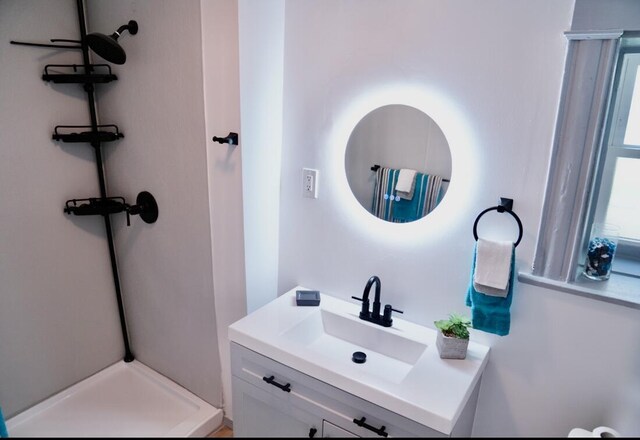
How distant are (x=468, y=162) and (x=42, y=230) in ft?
6.23

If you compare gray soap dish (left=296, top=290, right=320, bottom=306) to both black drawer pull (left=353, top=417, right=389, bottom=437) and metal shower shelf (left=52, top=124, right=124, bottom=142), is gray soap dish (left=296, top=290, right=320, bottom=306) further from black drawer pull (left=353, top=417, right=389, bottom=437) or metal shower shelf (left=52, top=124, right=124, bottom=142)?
metal shower shelf (left=52, top=124, right=124, bottom=142)

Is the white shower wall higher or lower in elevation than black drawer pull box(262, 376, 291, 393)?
higher

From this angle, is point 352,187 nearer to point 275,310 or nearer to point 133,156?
point 275,310

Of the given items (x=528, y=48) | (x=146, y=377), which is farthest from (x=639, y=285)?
(x=146, y=377)

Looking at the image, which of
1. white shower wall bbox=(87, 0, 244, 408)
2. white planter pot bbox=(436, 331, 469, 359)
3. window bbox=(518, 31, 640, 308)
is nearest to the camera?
window bbox=(518, 31, 640, 308)

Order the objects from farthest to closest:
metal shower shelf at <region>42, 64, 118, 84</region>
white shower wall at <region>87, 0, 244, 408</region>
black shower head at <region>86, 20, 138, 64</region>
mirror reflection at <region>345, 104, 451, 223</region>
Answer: metal shower shelf at <region>42, 64, 118, 84</region>
white shower wall at <region>87, 0, 244, 408</region>
black shower head at <region>86, 20, 138, 64</region>
mirror reflection at <region>345, 104, 451, 223</region>

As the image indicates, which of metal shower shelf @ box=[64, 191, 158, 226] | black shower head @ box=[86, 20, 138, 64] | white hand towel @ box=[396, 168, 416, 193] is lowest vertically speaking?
metal shower shelf @ box=[64, 191, 158, 226]

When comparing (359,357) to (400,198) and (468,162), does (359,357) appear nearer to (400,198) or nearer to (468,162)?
(400,198)

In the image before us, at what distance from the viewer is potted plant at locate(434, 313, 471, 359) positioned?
1369mm

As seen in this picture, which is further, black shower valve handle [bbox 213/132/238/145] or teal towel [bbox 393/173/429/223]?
black shower valve handle [bbox 213/132/238/145]

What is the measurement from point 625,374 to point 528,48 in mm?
1016

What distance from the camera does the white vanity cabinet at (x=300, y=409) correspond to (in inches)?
48.9

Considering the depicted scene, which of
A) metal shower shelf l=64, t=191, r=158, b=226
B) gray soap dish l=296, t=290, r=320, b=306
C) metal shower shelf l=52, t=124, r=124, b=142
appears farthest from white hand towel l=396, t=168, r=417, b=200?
metal shower shelf l=52, t=124, r=124, b=142

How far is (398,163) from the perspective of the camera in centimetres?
158
